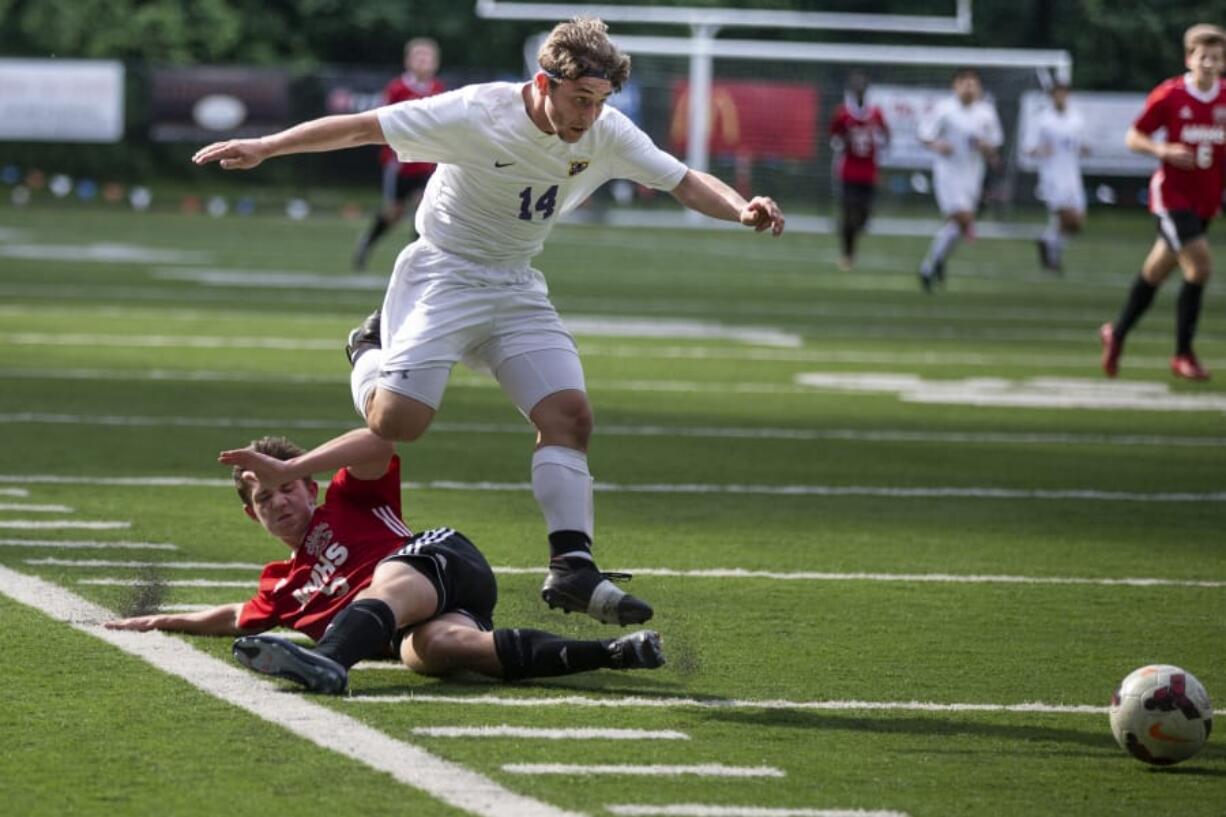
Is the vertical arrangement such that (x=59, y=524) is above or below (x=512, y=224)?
below

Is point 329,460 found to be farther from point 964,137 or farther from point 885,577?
point 964,137

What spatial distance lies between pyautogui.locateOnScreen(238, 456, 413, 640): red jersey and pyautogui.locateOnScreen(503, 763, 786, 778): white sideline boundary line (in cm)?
129

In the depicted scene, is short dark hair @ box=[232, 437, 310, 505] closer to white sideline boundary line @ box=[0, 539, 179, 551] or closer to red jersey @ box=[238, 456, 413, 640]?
red jersey @ box=[238, 456, 413, 640]

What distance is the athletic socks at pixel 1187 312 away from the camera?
14.6 meters

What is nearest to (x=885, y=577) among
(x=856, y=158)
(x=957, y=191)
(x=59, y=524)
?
(x=59, y=524)

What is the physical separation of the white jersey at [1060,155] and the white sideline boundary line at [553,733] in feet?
78.0

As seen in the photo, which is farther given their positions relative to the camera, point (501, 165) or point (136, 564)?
point (136, 564)

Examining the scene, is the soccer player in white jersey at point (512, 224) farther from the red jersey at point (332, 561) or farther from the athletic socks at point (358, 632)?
the athletic socks at point (358, 632)

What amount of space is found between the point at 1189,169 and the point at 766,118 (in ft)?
79.1

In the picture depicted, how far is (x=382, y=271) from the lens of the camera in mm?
24859

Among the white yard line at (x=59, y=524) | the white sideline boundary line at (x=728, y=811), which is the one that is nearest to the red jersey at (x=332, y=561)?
the white sideline boundary line at (x=728, y=811)

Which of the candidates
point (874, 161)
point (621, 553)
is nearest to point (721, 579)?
point (621, 553)

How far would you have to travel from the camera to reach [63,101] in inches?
1614

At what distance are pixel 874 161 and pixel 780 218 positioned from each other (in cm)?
2119
